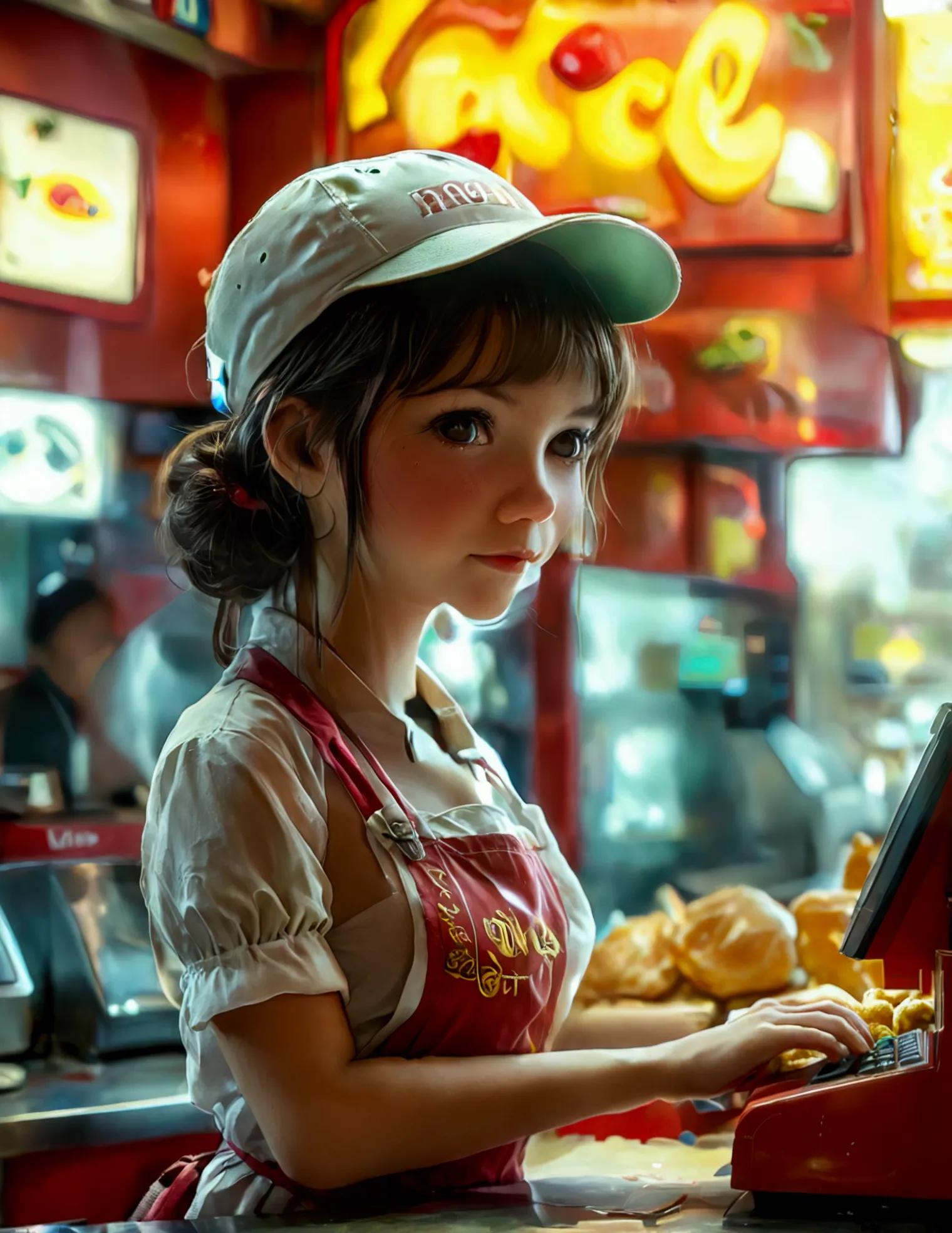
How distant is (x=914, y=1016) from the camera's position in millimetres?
1015

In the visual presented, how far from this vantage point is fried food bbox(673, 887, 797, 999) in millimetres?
1864

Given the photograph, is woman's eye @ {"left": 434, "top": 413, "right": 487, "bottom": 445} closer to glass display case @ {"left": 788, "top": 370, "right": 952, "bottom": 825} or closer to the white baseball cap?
the white baseball cap

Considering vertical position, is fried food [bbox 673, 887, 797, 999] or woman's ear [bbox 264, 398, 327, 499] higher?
woman's ear [bbox 264, 398, 327, 499]

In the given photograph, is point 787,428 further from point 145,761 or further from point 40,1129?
point 40,1129

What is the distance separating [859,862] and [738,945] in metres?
0.23

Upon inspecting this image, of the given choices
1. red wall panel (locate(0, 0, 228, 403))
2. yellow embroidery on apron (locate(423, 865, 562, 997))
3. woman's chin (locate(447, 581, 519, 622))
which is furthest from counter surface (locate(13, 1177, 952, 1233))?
red wall panel (locate(0, 0, 228, 403))

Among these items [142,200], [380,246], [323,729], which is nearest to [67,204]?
[142,200]

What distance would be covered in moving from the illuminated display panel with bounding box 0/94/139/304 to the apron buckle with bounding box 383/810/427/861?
3.90 feet

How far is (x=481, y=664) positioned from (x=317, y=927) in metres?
1.26

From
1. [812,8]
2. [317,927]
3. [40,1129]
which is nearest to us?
[317,927]

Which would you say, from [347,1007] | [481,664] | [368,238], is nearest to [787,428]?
[481,664]

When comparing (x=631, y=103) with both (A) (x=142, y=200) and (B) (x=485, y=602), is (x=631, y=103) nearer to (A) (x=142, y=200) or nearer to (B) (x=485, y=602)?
(A) (x=142, y=200)

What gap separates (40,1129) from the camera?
1.50m

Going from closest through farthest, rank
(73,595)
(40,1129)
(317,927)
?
(317,927)
(40,1129)
(73,595)
